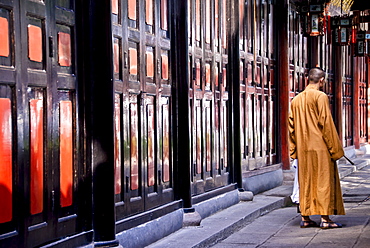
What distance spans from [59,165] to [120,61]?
4.83 ft

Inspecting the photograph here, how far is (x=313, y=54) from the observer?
1678 cm

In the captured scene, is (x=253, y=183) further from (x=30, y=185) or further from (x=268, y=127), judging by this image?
(x=30, y=185)

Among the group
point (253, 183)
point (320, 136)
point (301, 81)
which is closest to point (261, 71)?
point (253, 183)

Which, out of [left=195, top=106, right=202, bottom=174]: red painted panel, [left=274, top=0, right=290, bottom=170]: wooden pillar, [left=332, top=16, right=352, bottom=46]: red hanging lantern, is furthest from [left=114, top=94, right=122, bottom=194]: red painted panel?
[left=332, top=16, right=352, bottom=46]: red hanging lantern

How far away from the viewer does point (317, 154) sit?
8.70 m

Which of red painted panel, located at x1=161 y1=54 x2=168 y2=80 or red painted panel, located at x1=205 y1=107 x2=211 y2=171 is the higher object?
red painted panel, located at x1=161 y1=54 x2=168 y2=80

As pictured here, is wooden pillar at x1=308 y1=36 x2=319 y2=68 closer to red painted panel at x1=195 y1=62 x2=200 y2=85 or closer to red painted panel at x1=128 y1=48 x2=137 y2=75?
red painted panel at x1=195 y1=62 x2=200 y2=85

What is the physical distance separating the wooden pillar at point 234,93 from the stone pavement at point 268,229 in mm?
574

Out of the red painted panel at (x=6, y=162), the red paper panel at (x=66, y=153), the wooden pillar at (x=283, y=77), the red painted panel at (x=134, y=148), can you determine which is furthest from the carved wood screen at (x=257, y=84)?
the red painted panel at (x=6, y=162)

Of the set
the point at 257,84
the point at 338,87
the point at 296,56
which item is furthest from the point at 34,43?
the point at 338,87

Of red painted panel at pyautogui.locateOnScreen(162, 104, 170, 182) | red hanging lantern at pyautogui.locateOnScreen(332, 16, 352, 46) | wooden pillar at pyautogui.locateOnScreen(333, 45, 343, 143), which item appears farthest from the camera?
wooden pillar at pyautogui.locateOnScreen(333, 45, 343, 143)

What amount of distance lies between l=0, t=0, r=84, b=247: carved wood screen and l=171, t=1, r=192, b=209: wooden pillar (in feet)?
7.94

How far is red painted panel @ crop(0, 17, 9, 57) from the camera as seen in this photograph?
196 inches

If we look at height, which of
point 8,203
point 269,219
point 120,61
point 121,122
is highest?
point 120,61
